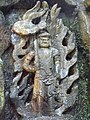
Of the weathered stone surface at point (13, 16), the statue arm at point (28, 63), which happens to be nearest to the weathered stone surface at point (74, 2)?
the weathered stone surface at point (13, 16)

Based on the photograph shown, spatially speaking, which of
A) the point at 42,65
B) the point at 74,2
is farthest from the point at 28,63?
the point at 74,2

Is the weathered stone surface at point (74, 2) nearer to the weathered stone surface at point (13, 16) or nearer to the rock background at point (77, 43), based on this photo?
the rock background at point (77, 43)

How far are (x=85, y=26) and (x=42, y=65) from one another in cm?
55

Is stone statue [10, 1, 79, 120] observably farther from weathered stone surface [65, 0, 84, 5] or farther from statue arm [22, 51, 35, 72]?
weathered stone surface [65, 0, 84, 5]

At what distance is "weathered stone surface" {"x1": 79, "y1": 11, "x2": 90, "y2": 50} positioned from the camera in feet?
12.3

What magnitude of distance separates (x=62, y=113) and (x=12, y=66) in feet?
1.62

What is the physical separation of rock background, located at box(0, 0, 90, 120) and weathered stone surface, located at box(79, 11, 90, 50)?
3 centimetres

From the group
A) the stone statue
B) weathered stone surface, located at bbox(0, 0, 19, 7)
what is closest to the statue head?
the stone statue

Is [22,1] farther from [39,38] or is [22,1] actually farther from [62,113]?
[62,113]

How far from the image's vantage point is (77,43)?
12.6 ft

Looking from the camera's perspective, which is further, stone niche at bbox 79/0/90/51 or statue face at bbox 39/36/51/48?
stone niche at bbox 79/0/90/51

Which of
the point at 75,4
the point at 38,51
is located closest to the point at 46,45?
the point at 38,51

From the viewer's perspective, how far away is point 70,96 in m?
3.45

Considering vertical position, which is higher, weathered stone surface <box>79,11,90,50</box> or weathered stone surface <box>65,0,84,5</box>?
weathered stone surface <box>65,0,84,5</box>
